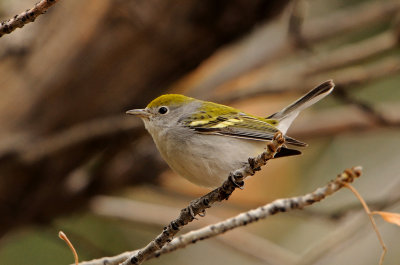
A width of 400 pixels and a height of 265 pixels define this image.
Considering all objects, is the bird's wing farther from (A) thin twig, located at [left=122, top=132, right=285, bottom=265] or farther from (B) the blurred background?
(B) the blurred background

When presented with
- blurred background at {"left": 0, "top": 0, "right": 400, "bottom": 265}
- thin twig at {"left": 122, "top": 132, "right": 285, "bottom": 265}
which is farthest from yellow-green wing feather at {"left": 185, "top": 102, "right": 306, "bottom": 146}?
blurred background at {"left": 0, "top": 0, "right": 400, "bottom": 265}

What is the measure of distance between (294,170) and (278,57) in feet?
6.46

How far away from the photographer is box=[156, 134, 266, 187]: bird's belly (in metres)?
1.96

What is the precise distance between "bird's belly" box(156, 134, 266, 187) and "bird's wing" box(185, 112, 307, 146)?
35mm

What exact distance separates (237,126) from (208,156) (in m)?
0.23

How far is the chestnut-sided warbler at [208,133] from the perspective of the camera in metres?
1.98

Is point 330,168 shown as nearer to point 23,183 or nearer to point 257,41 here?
point 257,41

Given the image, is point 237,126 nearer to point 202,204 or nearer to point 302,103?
point 302,103

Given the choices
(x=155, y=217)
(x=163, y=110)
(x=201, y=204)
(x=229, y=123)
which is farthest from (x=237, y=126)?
(x=155, y=217)

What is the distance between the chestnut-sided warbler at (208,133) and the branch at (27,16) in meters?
0.74

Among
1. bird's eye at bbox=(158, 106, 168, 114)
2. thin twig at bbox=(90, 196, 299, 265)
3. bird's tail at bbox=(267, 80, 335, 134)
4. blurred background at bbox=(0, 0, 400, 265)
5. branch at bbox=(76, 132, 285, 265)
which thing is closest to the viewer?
branch at bbox=(76, 132, 285, 265)

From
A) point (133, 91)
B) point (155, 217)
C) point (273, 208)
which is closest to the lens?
point (273, 208)

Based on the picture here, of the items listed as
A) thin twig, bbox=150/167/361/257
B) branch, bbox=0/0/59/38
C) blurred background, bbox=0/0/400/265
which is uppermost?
blurred background, bbox=0/0/400/265

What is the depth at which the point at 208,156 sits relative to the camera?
2.02m
